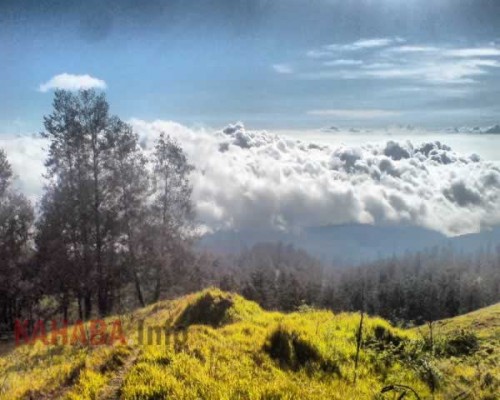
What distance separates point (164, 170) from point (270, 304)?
58608 mm

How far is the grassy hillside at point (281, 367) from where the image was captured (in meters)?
7.66

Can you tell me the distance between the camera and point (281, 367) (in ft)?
30.6

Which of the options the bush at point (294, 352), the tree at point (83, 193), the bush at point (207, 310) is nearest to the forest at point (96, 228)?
the tree at point (83, 193)

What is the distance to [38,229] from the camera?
34.0 meters

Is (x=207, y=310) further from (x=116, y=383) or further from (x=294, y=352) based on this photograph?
(x=116, y=383)

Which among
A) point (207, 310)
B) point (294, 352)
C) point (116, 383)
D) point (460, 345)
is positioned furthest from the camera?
point (207, 310)

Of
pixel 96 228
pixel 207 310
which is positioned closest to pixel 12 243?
pixel 96 228

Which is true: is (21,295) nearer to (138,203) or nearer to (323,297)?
(138,203)

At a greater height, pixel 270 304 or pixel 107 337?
pixel 107 337

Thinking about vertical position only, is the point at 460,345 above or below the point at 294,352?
below

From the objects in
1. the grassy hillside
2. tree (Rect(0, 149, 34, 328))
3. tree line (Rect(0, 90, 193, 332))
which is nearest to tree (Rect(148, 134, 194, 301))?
tree line (Rect(0, 90, 193, 332))

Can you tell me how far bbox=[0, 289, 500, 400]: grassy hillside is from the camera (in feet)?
25.1

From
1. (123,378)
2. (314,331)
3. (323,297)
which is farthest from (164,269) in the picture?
(323,297)

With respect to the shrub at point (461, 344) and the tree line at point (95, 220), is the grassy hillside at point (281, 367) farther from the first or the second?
the tree line at point (95, 220)
